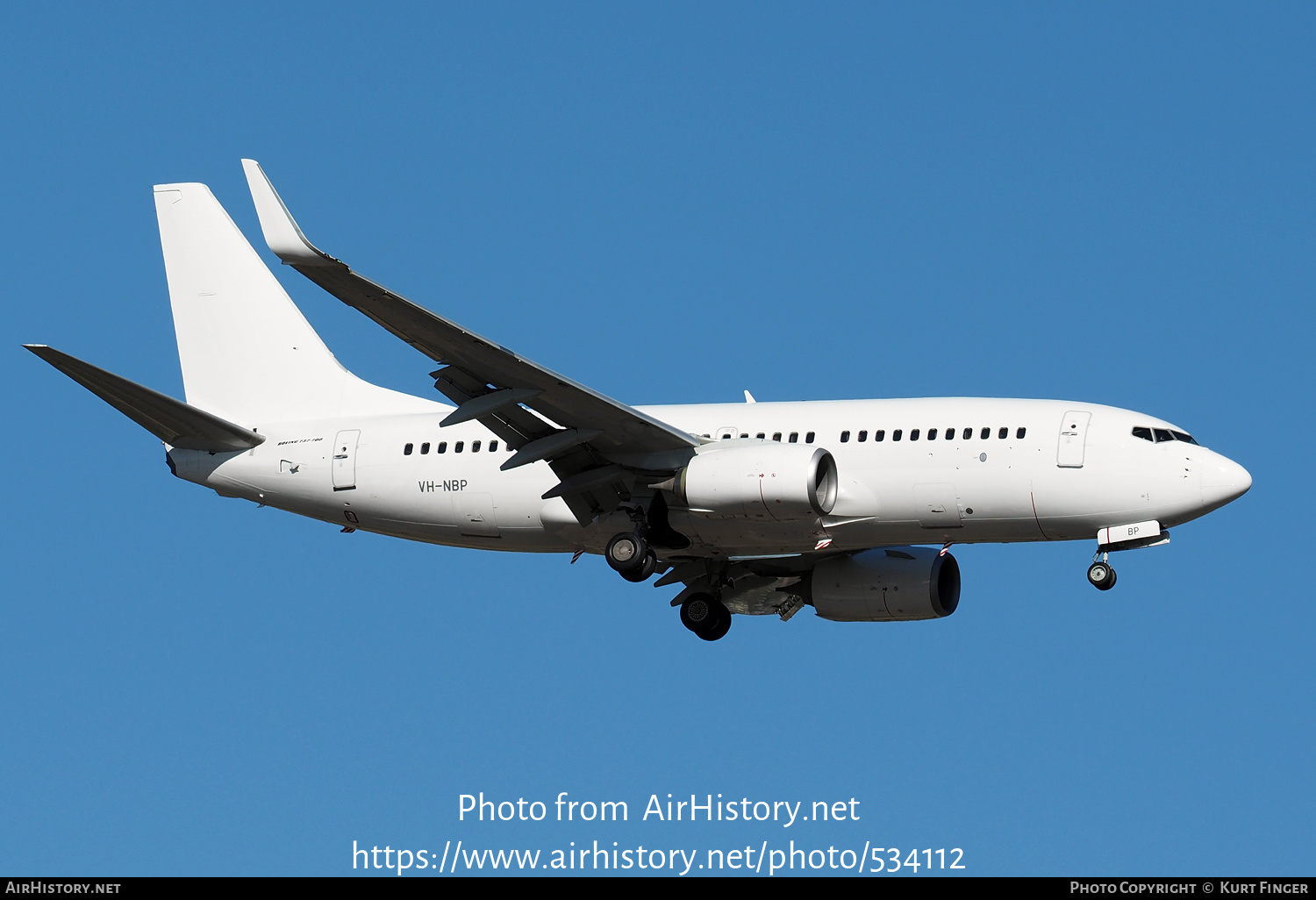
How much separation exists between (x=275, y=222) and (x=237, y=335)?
1436 centimetres

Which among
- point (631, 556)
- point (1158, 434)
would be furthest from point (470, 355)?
point (1158, 434)

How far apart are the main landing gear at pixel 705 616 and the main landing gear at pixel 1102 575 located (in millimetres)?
9342

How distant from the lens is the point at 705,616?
44781 mm

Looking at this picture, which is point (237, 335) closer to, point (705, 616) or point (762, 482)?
point (705, 616)

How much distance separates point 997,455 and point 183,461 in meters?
18.1

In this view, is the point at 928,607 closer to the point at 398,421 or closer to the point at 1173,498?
the point at 1173,498

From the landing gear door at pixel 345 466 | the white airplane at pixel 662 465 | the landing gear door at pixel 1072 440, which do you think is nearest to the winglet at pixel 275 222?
the white airplane at pixel 662 465

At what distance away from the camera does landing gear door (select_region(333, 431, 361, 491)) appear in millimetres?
42906

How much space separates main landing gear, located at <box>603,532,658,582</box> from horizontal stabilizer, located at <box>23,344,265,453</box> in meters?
8.90

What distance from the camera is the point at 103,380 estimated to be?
129 ft

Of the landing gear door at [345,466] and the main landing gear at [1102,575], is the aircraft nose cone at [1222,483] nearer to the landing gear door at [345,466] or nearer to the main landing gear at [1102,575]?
the main landing gear at [1102,575]

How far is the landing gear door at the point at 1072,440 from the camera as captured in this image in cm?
3897

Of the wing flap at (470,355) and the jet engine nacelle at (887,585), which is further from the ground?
the wing flap at (470,355)

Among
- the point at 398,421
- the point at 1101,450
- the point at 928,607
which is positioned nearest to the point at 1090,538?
the point at 1101,450
